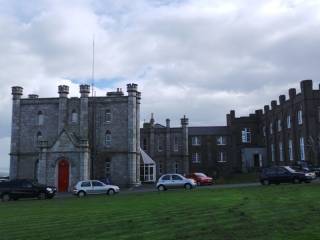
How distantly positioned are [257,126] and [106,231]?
245 feet

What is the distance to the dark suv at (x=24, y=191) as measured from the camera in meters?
35.8

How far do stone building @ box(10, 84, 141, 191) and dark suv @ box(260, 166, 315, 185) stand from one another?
1751 cm

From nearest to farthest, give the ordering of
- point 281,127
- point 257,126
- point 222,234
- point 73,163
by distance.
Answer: point 222,234 < point 73,163 < point 281,127 < point 257,126

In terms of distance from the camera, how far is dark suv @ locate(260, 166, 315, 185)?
37.4 m

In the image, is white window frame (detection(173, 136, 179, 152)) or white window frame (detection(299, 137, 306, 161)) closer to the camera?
white window frame (detection(299, 137, 306, 161))

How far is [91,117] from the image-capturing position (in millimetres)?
53969

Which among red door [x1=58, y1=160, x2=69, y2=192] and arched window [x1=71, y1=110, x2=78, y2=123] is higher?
arched window [x1=71, y1=110, x2=78, y2=123]

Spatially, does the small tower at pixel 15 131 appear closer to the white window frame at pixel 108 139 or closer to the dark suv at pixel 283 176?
the white window frame at pixel 108 139

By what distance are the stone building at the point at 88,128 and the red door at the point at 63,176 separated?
3421 millimetres

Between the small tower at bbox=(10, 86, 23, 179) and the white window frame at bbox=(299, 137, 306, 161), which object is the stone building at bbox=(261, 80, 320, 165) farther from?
the small tower at bbox=(10, 86, 23, 179)

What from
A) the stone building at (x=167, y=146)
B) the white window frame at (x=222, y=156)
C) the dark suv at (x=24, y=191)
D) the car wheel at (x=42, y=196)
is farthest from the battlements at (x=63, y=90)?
the white window frame at (x=222, y=156)

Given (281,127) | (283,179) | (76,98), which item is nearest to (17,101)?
(76,98)

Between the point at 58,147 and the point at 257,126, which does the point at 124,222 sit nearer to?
the point at 58,147

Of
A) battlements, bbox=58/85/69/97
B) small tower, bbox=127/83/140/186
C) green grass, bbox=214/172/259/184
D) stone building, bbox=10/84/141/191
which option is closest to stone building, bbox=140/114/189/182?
green grass, bbox=214/172/259/184
